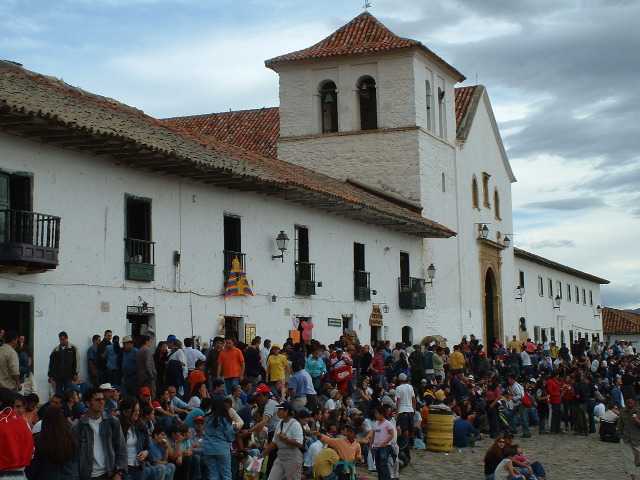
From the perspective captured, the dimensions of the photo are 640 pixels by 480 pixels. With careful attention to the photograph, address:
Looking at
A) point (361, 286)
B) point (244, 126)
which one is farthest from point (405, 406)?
point (244, 126)

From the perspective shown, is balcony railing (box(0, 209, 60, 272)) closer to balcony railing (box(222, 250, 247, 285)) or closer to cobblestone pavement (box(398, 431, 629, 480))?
balcony railing (box(222, 250, 247, 285))

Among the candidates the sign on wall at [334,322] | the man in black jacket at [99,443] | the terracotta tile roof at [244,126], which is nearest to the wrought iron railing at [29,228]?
the man in black jacket at [99,443]

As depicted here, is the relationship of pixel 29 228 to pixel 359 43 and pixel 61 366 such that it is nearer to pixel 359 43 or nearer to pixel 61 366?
pixel 61 366

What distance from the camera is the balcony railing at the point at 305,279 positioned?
2816cm

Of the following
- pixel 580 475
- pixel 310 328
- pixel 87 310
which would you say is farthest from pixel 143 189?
pixel 580 475

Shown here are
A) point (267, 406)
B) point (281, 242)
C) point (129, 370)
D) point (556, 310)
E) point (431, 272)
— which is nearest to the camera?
point (267, 406)

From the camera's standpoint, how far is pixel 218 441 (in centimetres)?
1444

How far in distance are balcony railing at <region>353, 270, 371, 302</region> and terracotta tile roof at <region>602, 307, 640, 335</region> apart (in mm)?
44535

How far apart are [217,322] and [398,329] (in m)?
11.2

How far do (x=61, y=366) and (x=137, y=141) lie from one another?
14.7 ft

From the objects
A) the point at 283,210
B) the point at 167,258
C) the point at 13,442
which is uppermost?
the point at 283,210

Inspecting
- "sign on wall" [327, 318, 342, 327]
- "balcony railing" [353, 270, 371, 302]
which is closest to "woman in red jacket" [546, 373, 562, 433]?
"sign on wall" [327, 318, 342, 327]

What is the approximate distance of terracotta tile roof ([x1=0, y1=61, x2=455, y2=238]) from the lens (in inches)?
727

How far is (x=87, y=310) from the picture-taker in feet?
66.0
